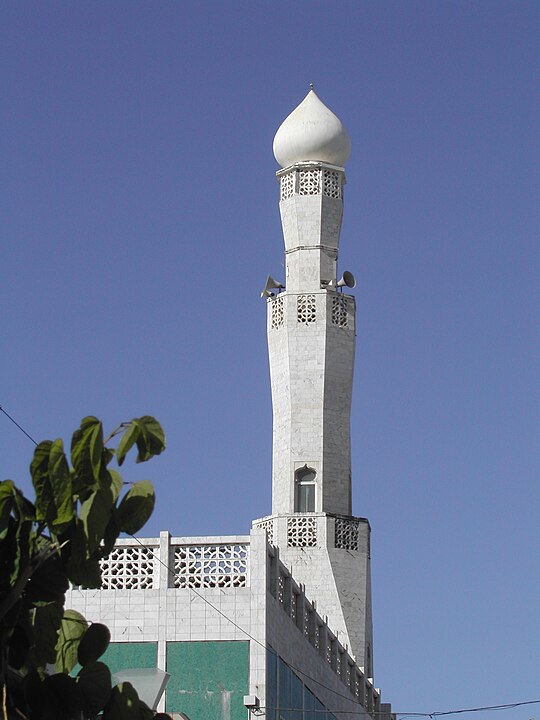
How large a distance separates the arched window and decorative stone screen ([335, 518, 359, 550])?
0.66 m

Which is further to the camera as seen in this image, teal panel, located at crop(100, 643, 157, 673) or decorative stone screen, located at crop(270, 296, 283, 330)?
decorative stone screen, located at crop(270, 296, 283, 330)

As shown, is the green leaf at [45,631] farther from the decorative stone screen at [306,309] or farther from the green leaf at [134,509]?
the decorative stone screen at [306,309]

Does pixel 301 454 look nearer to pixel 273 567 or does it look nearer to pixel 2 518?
pixel 273 567

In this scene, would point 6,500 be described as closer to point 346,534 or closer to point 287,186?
point 346,534

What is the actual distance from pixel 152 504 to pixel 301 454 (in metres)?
22.6

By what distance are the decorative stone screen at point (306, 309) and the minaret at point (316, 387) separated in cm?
2

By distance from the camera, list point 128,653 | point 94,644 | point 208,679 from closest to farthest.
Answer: point 94,644
point 208,679
point 128,653

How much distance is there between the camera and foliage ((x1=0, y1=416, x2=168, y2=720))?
6.60m

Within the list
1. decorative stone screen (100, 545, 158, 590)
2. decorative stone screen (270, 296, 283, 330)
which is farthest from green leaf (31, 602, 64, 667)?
decorative stone screen (270, 296, 283, 330)

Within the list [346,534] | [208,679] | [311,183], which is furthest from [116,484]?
[311,183]

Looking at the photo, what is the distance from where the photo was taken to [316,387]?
29.8 meters

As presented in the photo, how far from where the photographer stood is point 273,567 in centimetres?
2041

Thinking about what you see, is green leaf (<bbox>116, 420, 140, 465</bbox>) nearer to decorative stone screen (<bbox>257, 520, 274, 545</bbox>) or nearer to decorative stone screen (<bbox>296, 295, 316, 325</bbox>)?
decorative stone screen (<bbox>257, 520, 274, 545</bbox>)

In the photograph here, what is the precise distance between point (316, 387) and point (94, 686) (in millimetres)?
22920
